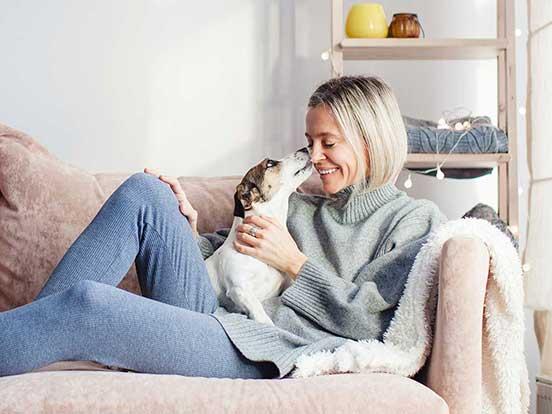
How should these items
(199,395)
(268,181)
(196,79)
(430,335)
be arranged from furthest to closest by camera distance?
(196,79) < (268,181) < (430,335) < (199,395)

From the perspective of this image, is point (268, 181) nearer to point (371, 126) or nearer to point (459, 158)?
point (371, 126)

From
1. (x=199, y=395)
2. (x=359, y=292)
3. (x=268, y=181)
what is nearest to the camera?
(x=199, y=395)

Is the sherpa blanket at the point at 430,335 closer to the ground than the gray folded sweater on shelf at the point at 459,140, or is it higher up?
closer to the ground

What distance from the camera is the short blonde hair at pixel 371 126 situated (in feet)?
6.63

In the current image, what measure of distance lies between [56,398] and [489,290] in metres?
0.84

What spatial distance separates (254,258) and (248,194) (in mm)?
170

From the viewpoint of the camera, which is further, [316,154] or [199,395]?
[316,154]

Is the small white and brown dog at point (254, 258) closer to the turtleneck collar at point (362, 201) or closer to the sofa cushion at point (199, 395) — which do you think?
the turtleneck collar at point (362, 201)

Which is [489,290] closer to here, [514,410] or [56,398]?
[514,410]

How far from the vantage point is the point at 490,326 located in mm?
1623

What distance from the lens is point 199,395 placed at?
4.71 ft

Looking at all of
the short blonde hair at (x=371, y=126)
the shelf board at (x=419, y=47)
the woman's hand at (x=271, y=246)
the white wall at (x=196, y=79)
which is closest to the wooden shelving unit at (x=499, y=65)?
the shelf board at (x=419, y=47)

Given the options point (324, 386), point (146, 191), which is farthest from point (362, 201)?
point (324, 386)

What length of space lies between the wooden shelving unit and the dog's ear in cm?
77
